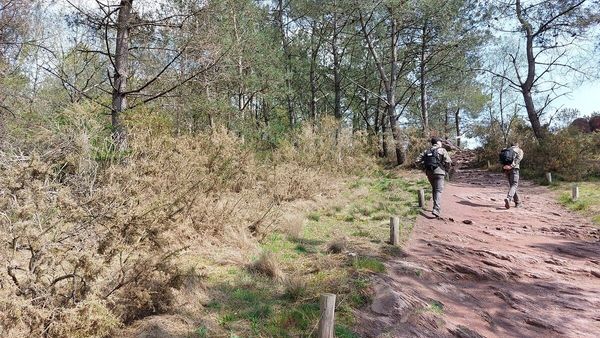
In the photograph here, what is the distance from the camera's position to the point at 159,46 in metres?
9.52

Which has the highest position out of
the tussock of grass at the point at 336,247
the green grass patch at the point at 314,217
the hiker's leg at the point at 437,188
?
the hiker's leg at the point at 437,188

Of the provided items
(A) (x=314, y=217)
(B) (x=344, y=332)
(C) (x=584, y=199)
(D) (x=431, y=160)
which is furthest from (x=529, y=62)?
(B) (x=344, y=332)

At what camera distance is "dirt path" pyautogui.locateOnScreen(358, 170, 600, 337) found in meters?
4.68

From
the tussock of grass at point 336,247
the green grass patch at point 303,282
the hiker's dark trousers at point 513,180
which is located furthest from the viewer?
the hiker's dark trousers at point 513,180

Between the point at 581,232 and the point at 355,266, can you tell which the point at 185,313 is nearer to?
the point at 355,266

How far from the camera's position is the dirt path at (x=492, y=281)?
4.68 metres

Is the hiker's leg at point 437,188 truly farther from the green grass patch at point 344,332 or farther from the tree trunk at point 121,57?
the tree trunk at point 121,57

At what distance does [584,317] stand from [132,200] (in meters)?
6.32

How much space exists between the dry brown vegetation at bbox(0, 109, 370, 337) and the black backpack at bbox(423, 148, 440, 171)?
3999 mm

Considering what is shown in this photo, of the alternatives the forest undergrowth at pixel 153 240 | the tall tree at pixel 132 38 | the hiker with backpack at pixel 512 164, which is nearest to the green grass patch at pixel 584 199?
the hiker with backpack at pixel 512 164

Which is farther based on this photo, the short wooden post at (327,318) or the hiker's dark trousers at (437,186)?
the hiker's dark trousers at (437,186)

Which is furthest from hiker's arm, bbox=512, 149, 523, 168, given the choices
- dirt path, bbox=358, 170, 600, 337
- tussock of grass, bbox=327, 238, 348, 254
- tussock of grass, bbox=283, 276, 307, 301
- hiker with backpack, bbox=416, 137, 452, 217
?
tussock of grass, bbox=283, 276, 307, 301

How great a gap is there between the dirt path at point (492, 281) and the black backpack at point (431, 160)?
131 cm

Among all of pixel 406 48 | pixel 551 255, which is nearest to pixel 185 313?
pixel 551 255
